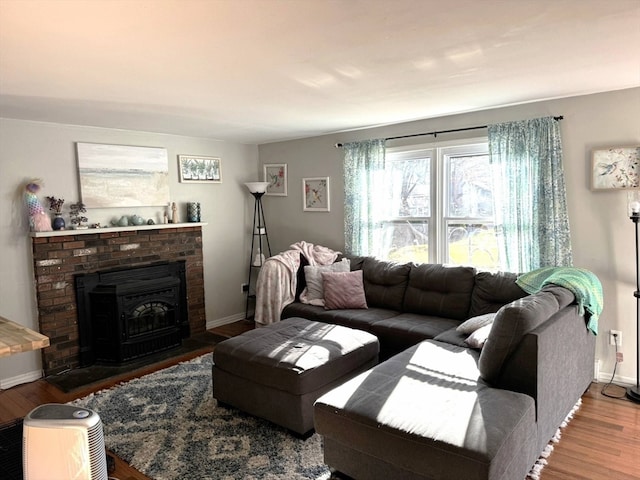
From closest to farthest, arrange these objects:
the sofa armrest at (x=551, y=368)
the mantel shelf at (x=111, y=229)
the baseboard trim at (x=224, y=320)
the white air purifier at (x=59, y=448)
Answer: the white air purifier at (x=59, y=448)
the sofa armrest at (x=551, y=368)
the mantel shelf at (x=111, y=229)
the baseboard trim at (x=224, y=320)

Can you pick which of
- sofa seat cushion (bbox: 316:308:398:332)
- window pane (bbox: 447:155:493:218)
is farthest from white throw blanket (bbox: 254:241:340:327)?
window pane (bbox: 447:155:493:218)

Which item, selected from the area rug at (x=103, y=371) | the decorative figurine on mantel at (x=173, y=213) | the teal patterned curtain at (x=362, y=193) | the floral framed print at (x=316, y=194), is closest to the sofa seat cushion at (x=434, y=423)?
the teal patterned curtain at (x=362, y=193)

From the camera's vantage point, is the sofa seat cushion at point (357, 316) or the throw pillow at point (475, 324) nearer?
the throw pillow at point (475, 324)

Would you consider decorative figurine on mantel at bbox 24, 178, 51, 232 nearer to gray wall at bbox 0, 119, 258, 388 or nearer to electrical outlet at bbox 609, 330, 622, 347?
gray wall at bbox 0, 119, 258, 388

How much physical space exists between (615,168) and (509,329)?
188 cm

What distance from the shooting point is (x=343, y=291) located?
4172 millimetres

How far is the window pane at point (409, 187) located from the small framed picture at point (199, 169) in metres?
2.15

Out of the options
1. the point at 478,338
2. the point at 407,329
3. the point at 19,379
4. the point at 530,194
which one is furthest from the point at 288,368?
the point at 19,379

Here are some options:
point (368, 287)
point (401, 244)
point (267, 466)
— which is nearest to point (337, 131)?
point (401, 244)

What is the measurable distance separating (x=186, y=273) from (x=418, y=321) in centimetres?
277

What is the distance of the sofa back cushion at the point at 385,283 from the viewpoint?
13.5 feet

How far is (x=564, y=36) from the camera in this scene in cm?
209

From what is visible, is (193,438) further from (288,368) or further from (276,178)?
(276,178)

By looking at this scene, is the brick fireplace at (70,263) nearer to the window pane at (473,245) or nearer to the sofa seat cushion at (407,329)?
the sofa seat cushion at (407,329)
